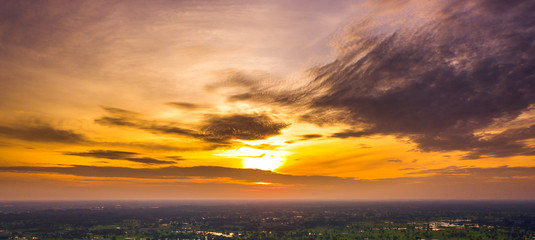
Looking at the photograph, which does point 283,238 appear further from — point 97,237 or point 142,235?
point 97,237

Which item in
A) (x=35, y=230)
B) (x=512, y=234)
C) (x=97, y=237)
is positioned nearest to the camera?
(x=512, y=234)

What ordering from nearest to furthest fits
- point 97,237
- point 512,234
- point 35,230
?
point 512,234 → point 97,237 → point 35,230

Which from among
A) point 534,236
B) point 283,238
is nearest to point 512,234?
point 534,236

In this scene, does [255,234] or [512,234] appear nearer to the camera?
[512,234]

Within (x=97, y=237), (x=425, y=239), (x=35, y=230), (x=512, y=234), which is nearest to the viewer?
(x=425, y=239)

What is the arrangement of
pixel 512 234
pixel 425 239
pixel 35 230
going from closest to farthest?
pixel 425 239 → pixel 512 234 → pixel 35 230


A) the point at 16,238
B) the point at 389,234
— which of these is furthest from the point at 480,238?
the point at 16,238

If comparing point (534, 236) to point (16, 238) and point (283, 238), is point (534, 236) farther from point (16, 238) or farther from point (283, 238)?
point (16, 238)

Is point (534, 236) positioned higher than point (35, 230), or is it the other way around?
point (534, 236)

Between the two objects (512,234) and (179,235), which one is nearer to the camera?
(512,234)
